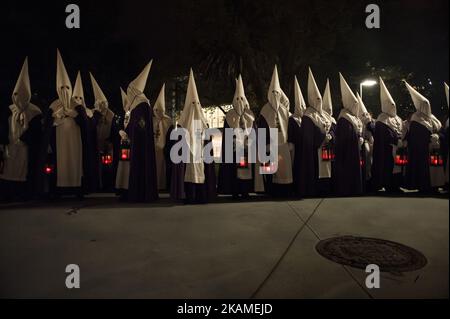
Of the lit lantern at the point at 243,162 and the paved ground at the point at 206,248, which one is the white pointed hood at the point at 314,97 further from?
the paved ground at the point at 206,248

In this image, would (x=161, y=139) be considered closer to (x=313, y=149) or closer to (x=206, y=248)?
(x=313, y=149)

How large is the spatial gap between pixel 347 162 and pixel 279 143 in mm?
1653

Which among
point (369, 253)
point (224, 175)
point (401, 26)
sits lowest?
point (369, 253)

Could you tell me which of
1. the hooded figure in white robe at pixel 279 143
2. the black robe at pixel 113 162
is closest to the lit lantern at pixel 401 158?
the hooded figure in white robe at pixel 279 143

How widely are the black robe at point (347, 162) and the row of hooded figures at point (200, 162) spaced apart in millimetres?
22

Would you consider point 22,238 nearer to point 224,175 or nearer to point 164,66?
point 224,175

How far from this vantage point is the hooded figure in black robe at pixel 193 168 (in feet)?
22.9

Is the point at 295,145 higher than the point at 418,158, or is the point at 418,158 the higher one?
the point at 295,145

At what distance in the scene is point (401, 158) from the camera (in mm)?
8125

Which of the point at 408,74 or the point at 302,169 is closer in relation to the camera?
the point at 302,169

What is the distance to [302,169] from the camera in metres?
7.64

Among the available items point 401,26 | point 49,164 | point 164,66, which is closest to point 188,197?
point 49,164

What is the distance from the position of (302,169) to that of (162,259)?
4.56 metres

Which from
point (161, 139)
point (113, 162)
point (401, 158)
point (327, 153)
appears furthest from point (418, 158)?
point (113, 162)
